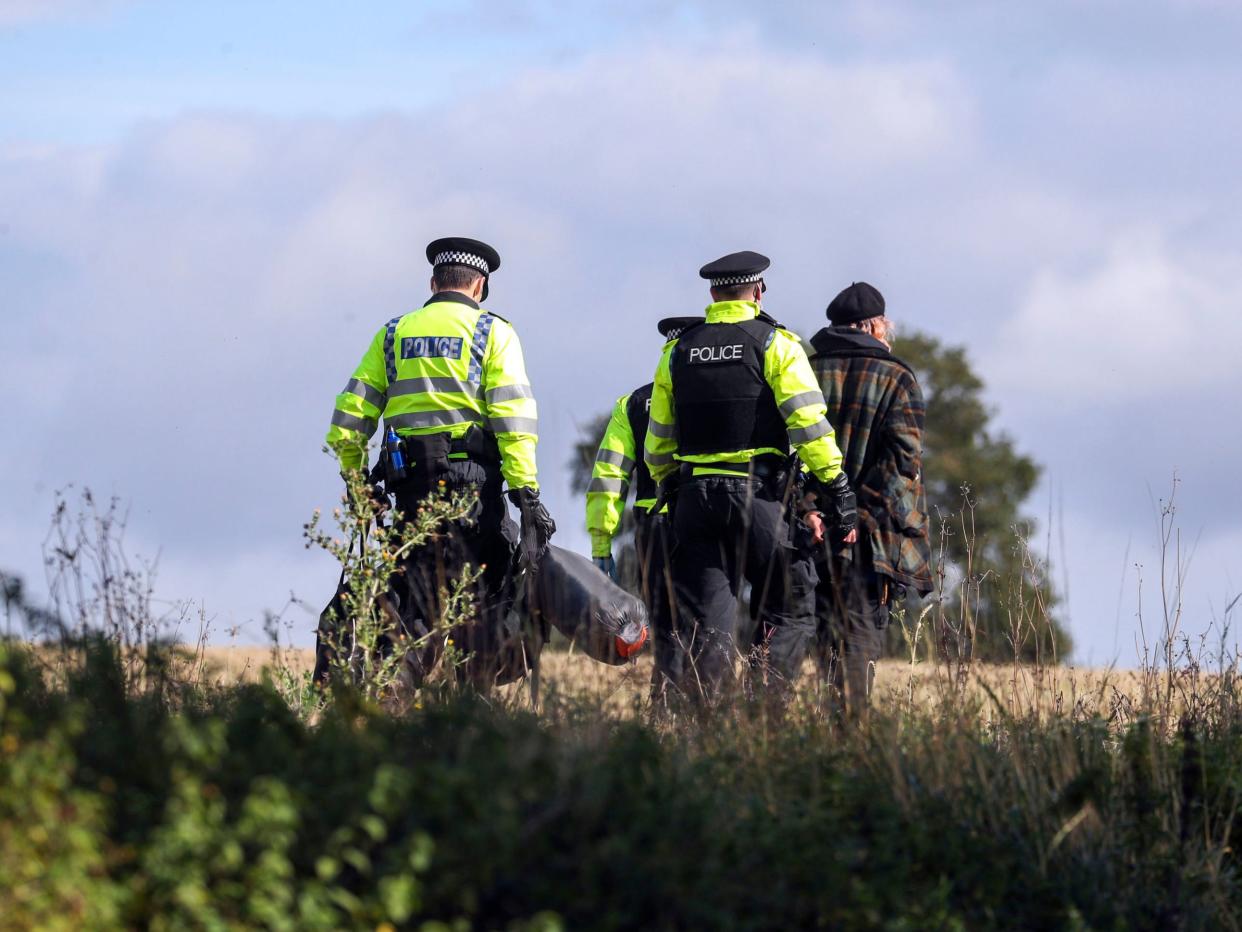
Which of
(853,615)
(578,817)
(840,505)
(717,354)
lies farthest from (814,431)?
(578,817)

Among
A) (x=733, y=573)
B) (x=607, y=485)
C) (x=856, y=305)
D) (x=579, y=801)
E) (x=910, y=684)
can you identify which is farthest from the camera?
(x=607, y=485)

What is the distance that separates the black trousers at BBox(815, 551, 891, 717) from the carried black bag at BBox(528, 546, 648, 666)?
843 millimetres

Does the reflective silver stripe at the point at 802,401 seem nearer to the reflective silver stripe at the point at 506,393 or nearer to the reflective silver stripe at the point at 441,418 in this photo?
the reflective silver stripe at the point at 506,393

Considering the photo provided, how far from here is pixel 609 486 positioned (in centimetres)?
878

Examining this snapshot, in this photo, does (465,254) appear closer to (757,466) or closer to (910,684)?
(757,466)

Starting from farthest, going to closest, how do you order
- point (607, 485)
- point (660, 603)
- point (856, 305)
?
1. point (607, 485)
2. point (660, 603)
3. point (856, 305)

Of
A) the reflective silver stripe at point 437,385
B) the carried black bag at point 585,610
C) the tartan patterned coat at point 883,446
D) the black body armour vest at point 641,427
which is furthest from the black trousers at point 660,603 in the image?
the reflective silver stripe at point 437,385

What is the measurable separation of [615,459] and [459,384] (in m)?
1.42

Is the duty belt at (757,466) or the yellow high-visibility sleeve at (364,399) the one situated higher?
the yellow high-visibility sleeve at (364,399)

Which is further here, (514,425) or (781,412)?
(514,425)

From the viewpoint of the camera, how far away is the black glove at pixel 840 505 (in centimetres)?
734

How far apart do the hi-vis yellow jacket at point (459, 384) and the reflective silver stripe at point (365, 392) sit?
3.7 inches

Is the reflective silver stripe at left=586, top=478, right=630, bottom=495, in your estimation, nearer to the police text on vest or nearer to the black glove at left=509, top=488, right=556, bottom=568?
the black glove at left=509, top=488, right=556, bottom=568

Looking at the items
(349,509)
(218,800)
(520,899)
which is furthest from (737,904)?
(349,509)
